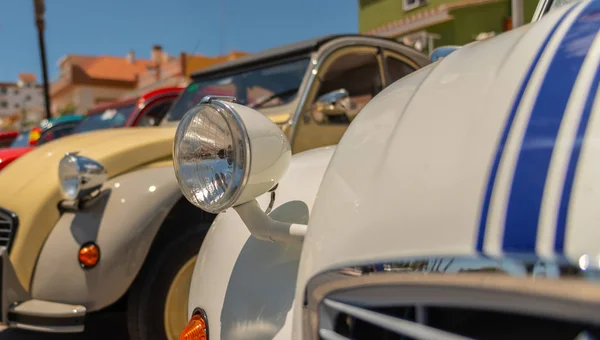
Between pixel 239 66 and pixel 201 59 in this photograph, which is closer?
pixel 239 66

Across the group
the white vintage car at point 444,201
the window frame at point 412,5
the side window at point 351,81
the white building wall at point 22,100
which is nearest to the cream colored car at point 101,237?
the side window at point 351,81

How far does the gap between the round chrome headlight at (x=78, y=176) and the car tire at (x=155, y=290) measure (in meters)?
0.48

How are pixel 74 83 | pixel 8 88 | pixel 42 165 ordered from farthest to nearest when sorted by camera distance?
pixel 8 88, pixel 74 83, pixel 42 165

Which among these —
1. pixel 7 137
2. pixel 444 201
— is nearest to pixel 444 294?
pixel 444 201

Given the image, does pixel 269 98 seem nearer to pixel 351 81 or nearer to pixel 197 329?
pixel 351 81

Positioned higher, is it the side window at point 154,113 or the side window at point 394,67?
the side window at point 394,67

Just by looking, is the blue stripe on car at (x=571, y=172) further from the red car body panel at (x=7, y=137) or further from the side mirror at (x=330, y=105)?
the red car body panel at (x=7, y=137)

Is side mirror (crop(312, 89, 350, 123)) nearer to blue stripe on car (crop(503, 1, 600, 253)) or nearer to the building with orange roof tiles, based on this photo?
blue stripe on car (crop(503, 1, 600, 253))

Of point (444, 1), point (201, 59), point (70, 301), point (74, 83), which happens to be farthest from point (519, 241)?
point (74, 83)

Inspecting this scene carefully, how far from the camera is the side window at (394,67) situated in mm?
4133

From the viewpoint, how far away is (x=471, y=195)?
814 mm

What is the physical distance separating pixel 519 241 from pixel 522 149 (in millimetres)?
145

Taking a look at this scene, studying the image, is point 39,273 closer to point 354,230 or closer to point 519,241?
point 354,230

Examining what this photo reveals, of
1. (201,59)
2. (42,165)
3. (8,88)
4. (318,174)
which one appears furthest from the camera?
(8,88)
